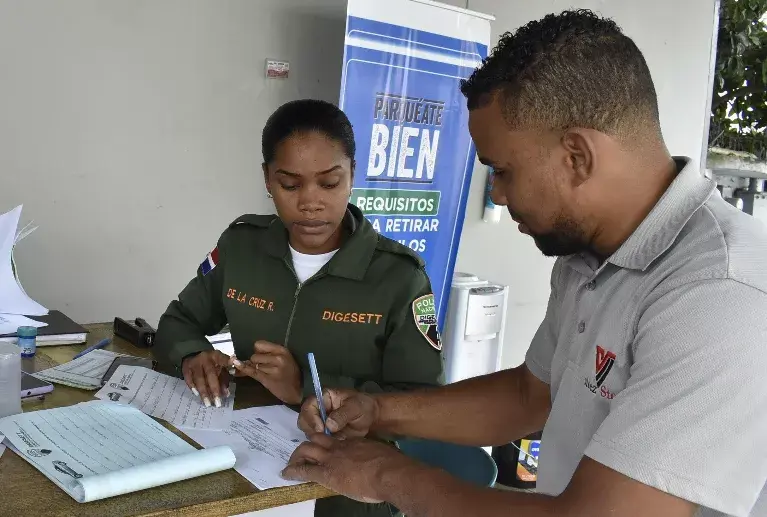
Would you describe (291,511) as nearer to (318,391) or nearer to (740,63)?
(318,391)

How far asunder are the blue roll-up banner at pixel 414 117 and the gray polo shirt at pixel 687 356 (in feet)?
6.93

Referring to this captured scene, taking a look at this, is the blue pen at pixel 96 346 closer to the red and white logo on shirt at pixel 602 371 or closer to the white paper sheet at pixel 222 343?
the white paper sheet at pixel 222 343

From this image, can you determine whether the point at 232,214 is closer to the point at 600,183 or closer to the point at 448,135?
the point at 448,135

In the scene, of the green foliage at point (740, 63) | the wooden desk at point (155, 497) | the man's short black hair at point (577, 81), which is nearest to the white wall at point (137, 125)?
the wooden desk at point (155, 497)

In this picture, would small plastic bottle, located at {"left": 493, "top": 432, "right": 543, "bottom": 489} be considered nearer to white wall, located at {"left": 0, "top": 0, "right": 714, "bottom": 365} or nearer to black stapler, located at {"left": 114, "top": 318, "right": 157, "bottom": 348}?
white wall, located at {"left": 0, "top": 0, "right": 714, "bottom": 365}

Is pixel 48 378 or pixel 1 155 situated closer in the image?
pixel 48 378

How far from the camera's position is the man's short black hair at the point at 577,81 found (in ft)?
3.70

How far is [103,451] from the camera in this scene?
4.02ft

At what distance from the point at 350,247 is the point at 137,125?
1617 mm

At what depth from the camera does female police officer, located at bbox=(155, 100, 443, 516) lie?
5.84 feet

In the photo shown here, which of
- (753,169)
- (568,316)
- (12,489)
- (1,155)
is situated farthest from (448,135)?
(753,169)

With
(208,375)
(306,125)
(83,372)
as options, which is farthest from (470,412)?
(83,372)

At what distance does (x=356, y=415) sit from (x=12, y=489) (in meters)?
0.61

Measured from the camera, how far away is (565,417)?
49.9 inches
